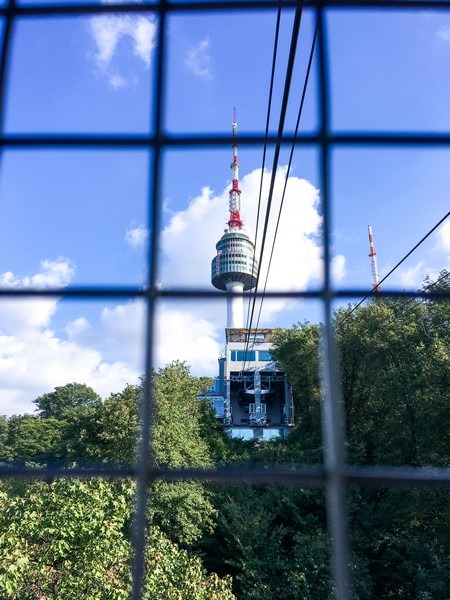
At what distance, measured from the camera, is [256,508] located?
8320 mm

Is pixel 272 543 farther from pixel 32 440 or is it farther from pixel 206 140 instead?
pixel 206 140

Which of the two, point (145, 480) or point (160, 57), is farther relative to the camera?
point (160, 57)

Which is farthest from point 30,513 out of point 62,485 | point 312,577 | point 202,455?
point 202,455

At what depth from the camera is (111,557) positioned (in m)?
4.11

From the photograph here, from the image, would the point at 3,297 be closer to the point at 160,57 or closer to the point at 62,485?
the point at 160,57

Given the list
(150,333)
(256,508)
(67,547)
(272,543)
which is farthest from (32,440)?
(150,333)

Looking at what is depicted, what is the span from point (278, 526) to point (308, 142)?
8197mm

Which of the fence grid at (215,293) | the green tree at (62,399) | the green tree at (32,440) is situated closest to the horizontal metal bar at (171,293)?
the fence grid at (215,293)

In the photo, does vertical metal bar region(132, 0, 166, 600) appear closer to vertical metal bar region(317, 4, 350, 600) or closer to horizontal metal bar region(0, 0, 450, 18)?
horizontal metal bar region(0, 0, 450, 18)

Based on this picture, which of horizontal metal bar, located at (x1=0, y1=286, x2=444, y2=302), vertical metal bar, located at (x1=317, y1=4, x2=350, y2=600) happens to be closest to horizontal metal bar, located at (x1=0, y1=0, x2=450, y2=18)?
vertical metal bar, located at (x1=317, y1=4, x2=350, y2=600)

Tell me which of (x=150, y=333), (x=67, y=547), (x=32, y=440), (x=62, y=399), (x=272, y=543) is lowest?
(x=272, y=543)

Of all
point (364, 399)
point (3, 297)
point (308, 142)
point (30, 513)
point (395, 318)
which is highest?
point (395, 318)

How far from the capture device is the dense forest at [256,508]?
416 cm

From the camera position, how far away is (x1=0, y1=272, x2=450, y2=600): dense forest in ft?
13.7
